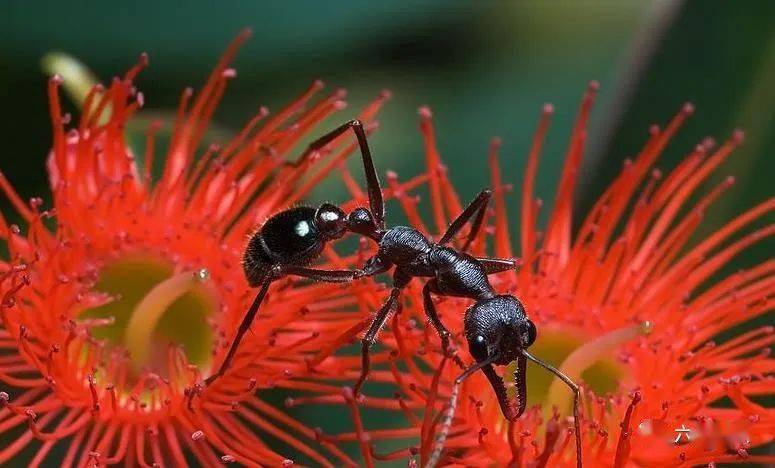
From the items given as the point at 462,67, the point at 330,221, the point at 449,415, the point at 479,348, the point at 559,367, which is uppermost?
the point at 462,67

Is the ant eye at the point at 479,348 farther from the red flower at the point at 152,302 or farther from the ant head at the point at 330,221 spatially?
the ant head at the point at 330,221

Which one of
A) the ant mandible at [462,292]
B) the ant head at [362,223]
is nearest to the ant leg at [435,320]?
the ant mandible at [462,292]

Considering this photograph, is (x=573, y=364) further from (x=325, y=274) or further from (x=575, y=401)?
(x=325, y=274)

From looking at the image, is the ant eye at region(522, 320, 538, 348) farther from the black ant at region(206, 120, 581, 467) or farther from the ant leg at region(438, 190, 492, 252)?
the ant leg at region(438, 190, 492, 252)

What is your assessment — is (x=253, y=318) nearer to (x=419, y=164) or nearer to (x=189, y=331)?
(x=189, y=331)

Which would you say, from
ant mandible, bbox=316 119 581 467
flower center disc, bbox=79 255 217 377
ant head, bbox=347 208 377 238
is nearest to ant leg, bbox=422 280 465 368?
ant mandible, bbox=316 119 581 467

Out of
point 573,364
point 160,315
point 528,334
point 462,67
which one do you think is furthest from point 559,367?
point 462,67
